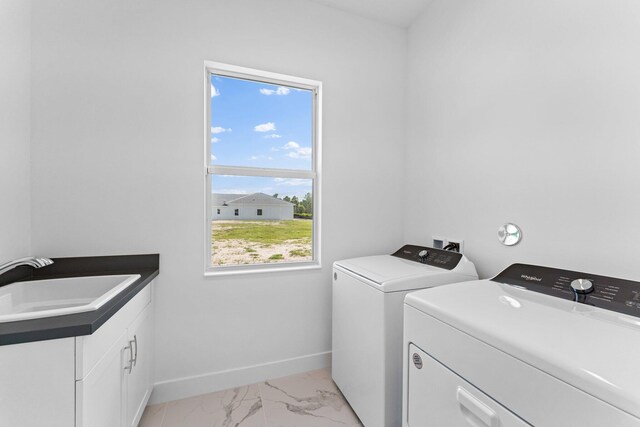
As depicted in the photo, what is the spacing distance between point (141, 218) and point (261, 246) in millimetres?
825

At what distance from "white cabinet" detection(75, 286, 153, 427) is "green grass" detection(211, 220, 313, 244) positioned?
591mm

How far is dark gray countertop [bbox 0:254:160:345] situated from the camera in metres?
0.86

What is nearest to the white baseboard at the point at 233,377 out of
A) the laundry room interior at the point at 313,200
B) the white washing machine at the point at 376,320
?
the laundry room interior at the point at 313,200

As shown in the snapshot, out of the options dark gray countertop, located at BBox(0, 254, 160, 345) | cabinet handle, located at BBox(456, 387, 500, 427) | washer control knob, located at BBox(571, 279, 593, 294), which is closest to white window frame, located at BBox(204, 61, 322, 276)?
dark gray countertop, located at BBox(0, 254, 160, 345)

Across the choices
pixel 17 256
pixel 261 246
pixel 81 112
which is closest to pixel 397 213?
pixel 261 246

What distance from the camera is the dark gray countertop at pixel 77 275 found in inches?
34.0

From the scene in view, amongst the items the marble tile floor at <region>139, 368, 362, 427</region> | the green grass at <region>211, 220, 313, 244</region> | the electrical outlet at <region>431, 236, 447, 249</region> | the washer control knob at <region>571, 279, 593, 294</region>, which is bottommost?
the marble tile floor at <region>139, 368, 362, 427</region>

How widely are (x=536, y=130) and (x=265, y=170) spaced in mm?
1698

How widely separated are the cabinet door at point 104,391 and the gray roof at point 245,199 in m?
1.01

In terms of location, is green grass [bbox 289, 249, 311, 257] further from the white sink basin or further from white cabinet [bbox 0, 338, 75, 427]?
white cabinet [bbox 0, 338, 75, 427]

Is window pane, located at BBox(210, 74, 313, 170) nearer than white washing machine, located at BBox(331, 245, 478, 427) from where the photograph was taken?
No

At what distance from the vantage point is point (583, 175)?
1.24 meters

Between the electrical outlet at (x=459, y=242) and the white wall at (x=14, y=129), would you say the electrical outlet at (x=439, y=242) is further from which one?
the white wall at (x=14, y=129)

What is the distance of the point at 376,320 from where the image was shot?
4.79ft
